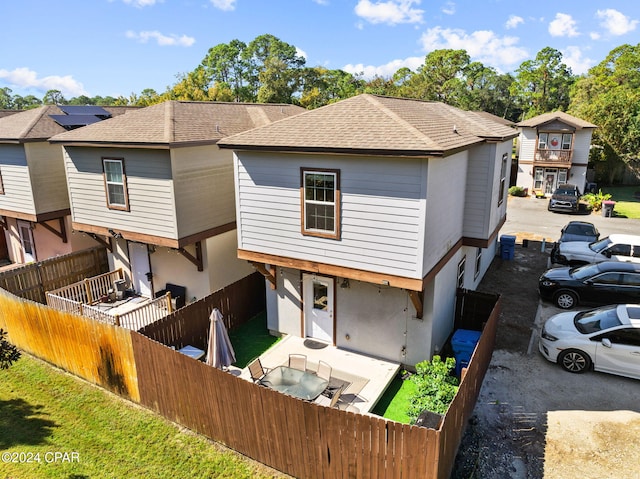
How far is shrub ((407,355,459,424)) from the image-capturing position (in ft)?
28.6

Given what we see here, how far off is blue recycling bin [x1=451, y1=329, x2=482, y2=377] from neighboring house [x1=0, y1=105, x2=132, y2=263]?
16.2 meters

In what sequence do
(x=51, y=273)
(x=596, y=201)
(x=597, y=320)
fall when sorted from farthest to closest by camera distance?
(x=596, y=201), (x=51, y=273), (x=597, y=320)

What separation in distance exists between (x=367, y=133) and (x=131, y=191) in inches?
329

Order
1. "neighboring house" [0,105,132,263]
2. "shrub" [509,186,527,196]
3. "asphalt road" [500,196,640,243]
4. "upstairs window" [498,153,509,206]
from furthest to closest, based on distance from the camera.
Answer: "shrub" [509,186,527,196], "asphalt road" [500,196,640,243], "neighboring house" [0,105,132,263], "upstairs window" [498,153,509,206]

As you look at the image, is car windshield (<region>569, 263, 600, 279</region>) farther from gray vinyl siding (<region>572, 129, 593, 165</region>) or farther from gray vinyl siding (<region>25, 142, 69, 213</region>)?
gray vinyl siding (<region>572, 129, 593, 165</region>)

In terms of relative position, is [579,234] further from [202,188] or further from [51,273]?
[51,273]

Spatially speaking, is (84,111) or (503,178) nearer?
(503,178)

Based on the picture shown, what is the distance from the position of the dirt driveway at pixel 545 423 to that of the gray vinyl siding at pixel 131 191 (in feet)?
33.0

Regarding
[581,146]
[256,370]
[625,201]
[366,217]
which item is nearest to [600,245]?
[366,217]

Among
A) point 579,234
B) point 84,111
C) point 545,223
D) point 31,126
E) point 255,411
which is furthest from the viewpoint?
point 545,223

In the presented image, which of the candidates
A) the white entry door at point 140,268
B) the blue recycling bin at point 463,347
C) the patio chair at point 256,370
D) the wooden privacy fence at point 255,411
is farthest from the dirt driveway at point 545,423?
the white entry door at point 140,268

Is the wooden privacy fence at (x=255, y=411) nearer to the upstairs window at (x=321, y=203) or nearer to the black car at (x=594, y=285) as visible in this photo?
the upstairs window at (x=321, y=203)

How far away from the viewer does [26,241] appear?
802 inches

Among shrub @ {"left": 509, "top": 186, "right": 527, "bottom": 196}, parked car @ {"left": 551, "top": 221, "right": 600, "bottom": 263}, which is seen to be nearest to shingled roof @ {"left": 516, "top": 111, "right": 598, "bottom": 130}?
shrub @ {"left": 509, "top": 186, "right": 527, "bottom": 196}
